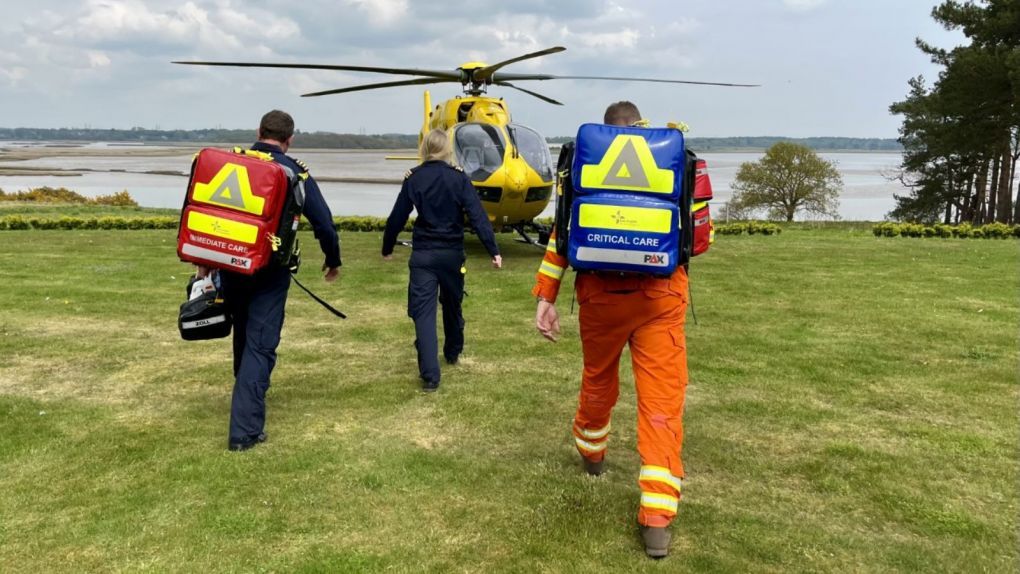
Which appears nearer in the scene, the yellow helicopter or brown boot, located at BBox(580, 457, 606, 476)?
brown boot, located at BBox(580, 457, 606, 476)

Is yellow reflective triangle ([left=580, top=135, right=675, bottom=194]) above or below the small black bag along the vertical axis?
above

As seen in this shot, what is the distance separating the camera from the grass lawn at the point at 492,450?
3.25 m

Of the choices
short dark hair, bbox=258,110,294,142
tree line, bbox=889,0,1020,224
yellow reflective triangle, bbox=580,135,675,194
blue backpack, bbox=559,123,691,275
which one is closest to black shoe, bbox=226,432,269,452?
short dark hair, bbox=258,110,294,142

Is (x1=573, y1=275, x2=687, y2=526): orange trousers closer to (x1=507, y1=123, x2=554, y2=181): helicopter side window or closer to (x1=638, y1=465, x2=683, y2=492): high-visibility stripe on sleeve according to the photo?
(x1=638, y1=465, x2=683, y2=492): high-visibility stripe on sleeve

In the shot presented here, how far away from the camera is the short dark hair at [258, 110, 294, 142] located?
14.6ft

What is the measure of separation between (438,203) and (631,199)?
100 inches

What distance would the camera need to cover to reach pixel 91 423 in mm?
4777

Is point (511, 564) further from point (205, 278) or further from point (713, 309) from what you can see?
point (713, 309)

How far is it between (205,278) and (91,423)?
1.32m

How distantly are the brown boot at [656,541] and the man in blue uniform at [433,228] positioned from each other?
266cm

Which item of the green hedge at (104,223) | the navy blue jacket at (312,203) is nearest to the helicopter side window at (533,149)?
the green hedge at (104,223)

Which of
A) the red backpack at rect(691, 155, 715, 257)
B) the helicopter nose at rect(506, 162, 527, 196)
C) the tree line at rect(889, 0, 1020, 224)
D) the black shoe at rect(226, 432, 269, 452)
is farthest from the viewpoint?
the tree line at rect(889, 0, 1020, 224)

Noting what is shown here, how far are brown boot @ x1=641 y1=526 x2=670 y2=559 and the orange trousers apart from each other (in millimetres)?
29

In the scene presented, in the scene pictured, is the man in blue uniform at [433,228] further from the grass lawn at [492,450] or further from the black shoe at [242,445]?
the black shoe at [242,445]
